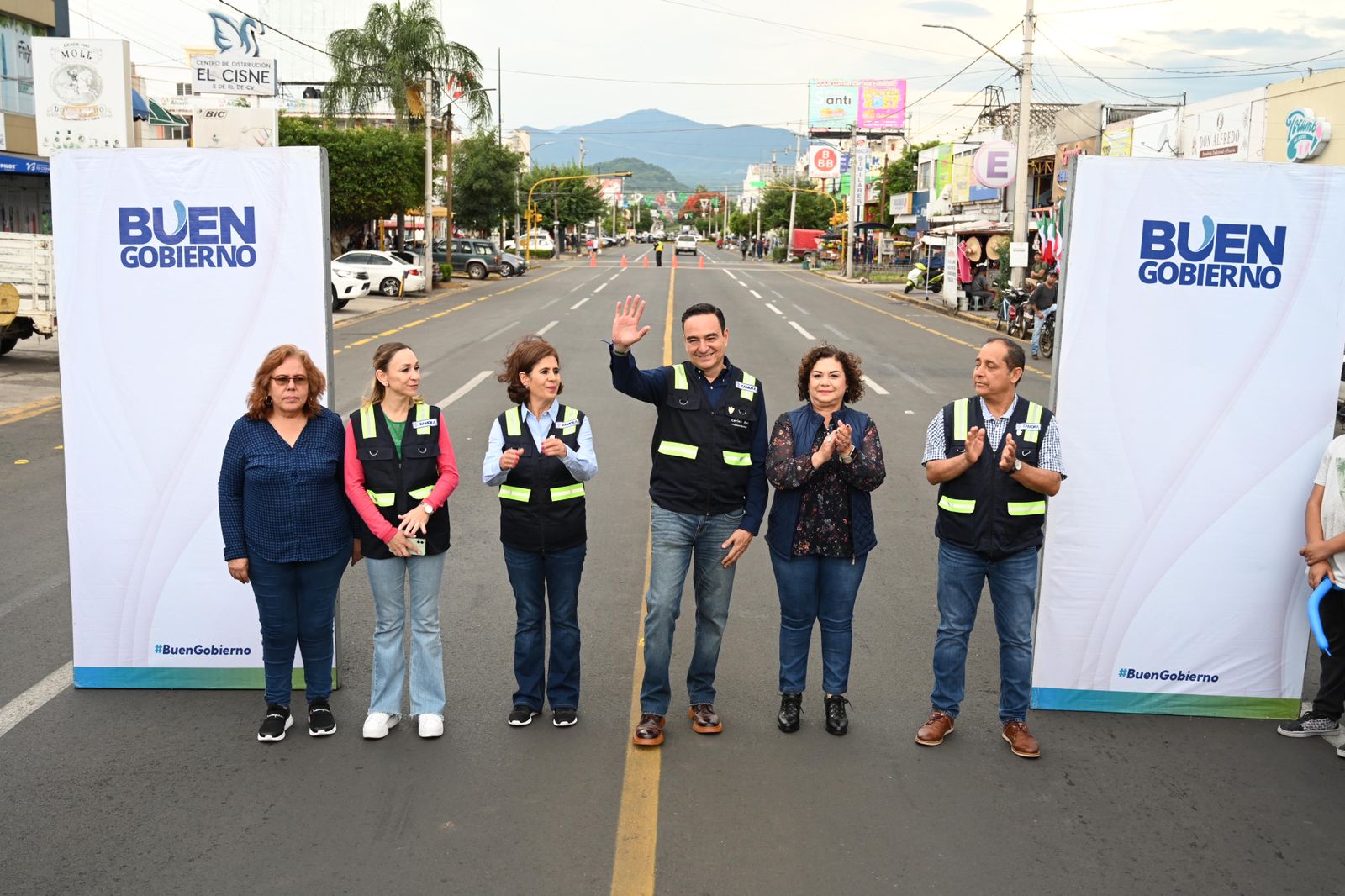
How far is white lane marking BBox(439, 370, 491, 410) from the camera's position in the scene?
50.7ft

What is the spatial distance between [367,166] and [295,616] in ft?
124

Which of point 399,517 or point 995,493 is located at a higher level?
point 995,493

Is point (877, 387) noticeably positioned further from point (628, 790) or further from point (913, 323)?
point (913, 323)

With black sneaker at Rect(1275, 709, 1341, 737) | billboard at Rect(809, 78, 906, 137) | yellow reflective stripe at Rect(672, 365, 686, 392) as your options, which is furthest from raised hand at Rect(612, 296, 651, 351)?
billboard at Rect(809, 78, 906, 137)

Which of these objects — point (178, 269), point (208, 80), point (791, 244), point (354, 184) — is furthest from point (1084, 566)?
point (791, 244)

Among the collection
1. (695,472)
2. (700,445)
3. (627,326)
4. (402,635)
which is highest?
(627,326)

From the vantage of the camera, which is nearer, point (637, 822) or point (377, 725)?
point (637, 822)

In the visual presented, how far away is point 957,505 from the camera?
515cm

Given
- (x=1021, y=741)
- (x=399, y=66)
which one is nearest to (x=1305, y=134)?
(x=1021, y=741)

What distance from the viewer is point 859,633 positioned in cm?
675

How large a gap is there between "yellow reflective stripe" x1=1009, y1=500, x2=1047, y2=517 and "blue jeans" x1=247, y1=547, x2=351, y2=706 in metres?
2.92

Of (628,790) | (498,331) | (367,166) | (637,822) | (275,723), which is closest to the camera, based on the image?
(637,822)

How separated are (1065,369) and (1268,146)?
24.3m

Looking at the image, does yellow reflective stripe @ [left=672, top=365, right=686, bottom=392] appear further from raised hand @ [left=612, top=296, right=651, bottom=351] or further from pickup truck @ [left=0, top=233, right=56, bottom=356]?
pickup truck @ [left=0, top=233, right=56, bottom=356]
